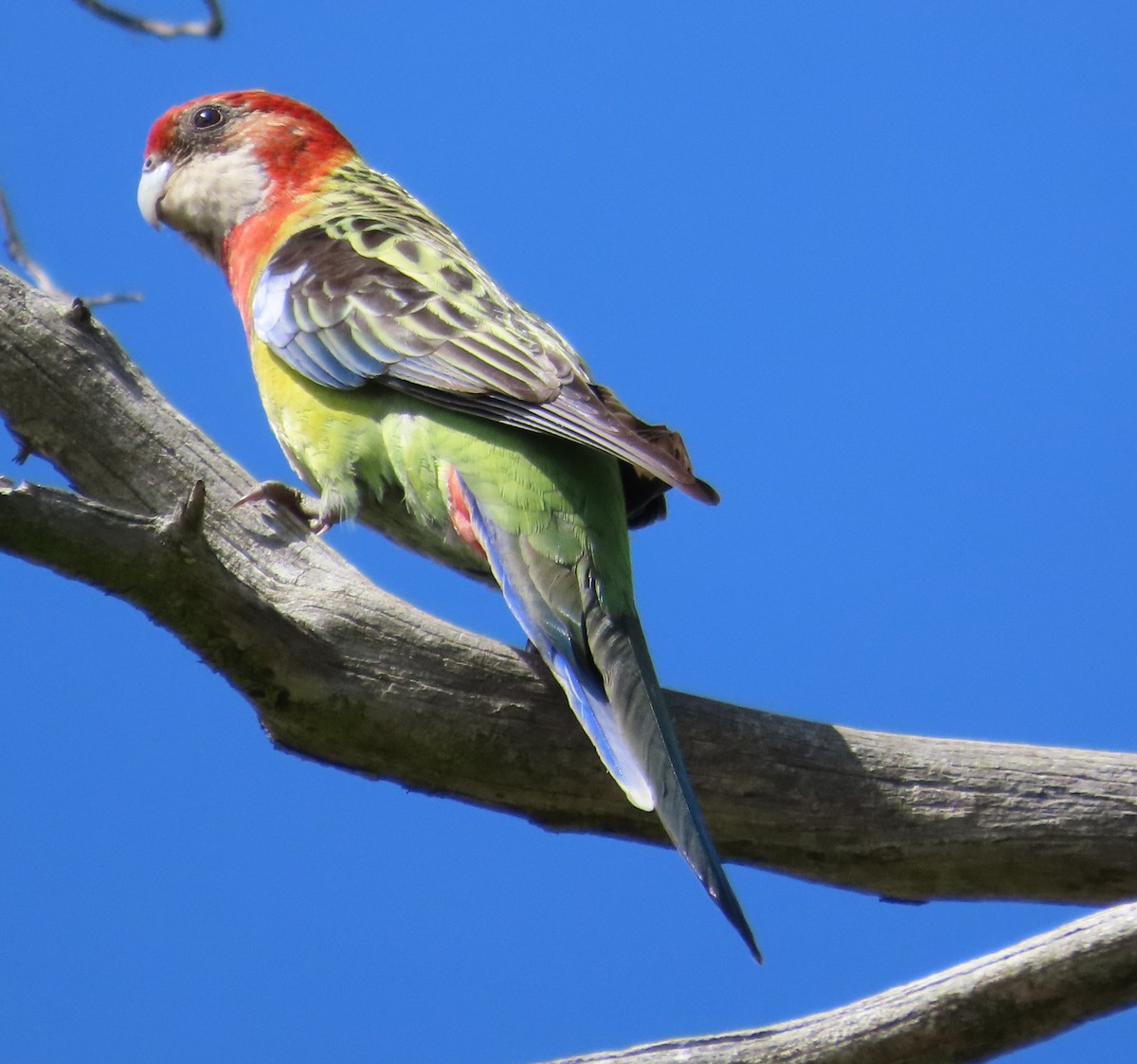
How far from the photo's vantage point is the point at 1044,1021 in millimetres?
2770

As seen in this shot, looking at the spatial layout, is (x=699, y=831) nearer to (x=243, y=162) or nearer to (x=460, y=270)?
(x=460, y=270)

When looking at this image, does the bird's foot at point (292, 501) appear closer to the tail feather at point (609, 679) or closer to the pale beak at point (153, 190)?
the tail feather at point (609, 679)

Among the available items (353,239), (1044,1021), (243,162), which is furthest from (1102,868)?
(243,162)

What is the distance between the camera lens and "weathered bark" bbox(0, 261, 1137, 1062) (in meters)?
3.50

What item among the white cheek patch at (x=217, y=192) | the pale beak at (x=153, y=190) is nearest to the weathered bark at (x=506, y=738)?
the white cheek patch at (x=217, y=192)

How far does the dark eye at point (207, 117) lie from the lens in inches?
217

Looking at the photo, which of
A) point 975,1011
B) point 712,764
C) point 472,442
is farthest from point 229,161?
point 975,1011

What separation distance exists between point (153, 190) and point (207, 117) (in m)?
0.36

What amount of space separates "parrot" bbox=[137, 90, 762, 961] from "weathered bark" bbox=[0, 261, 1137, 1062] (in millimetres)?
224

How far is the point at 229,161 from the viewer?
5.38m

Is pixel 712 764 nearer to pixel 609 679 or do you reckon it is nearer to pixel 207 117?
pixel 609 679

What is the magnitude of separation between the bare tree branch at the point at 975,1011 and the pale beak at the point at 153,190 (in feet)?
12.9

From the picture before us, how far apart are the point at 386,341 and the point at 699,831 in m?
1.78

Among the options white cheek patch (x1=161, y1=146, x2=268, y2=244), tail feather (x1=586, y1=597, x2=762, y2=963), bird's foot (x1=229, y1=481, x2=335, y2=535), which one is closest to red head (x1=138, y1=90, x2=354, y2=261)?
white cheek patch (x1=161, y1=146, x2=268, y2=244)
